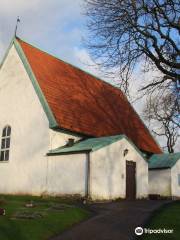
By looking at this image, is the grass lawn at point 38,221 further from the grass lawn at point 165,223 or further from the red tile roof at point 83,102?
the red tile roof at point 83,102

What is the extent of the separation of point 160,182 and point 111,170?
8.48m

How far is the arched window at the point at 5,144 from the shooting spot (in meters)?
23.8

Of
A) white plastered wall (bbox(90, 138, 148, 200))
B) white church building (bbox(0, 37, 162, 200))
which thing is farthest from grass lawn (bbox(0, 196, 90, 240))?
white church building (bbox(0, 37, 162, 200))

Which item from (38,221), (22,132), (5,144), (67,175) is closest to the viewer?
(38,221)

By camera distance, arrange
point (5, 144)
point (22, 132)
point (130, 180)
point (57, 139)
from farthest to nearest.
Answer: point (5, 144) → point (22, 132) → point (130, 180) → point (57, 139)

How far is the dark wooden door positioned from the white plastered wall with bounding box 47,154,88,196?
→ 3.63 m

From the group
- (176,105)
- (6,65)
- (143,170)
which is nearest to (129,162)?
(143,170)

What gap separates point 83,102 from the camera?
2517 centimetres

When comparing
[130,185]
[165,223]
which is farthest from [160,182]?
[165,223]

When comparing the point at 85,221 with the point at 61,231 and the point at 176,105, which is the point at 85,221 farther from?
the point at 176,105

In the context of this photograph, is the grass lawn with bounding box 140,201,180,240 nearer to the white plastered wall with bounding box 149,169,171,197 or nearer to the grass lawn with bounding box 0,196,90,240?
the grass lawn with bounding box 0,196,90,240

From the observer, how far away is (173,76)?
688 inches

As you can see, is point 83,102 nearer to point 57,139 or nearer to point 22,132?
point 57,139

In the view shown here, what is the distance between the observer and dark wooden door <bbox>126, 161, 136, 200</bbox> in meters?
22.1
